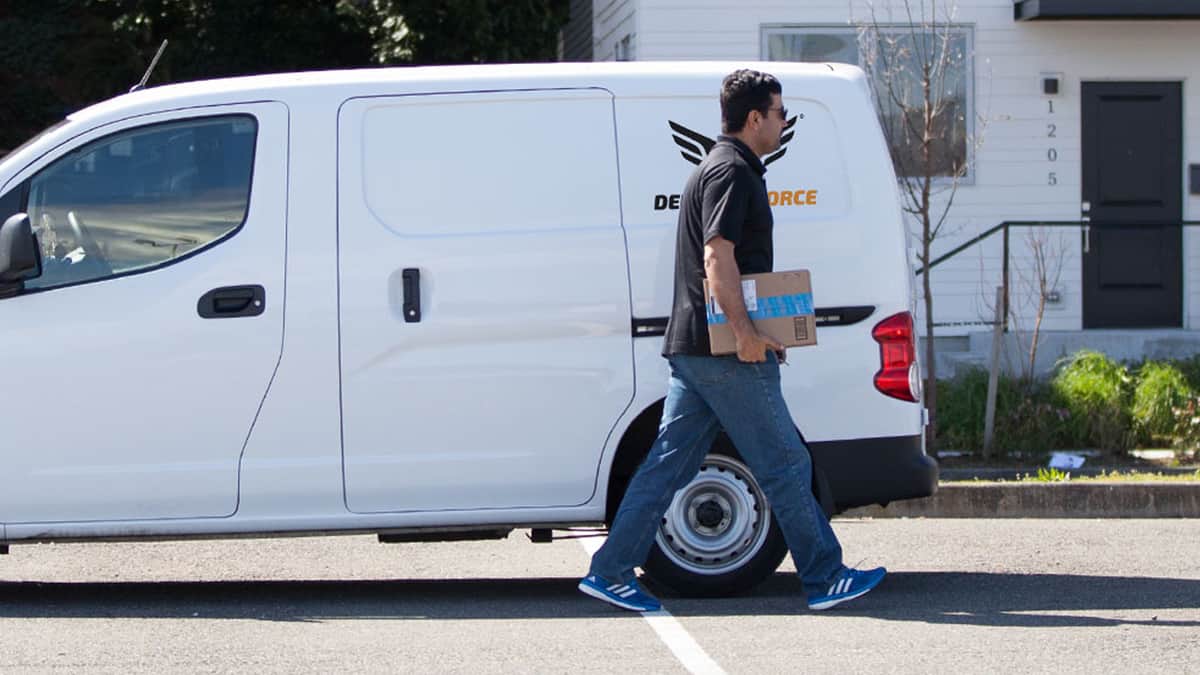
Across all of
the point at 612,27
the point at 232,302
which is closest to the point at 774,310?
the point at 232,302

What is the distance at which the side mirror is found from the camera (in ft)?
22.5

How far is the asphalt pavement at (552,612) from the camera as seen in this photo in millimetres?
5984

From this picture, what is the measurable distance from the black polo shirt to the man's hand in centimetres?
15

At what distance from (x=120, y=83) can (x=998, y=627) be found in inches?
530

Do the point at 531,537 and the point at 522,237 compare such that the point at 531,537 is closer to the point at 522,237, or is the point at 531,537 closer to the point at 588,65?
the point at 522,237

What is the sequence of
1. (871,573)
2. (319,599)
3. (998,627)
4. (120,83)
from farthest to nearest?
1. (120,83)
2. (319,599)
3. (871,573)
4. (998,627)

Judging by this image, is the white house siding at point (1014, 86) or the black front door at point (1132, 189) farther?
the black front door at point (1132, 189)

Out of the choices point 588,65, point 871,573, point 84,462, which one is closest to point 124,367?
point 84,462

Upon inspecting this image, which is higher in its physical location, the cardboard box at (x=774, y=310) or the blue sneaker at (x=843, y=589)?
the cardboard box at (x=774, y=310)

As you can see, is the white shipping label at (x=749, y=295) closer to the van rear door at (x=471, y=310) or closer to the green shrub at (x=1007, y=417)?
the van rear door at (x=471, y=310)

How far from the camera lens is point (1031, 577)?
7.80 m

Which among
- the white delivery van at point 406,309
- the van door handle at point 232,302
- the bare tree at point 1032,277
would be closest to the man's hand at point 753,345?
the white delivery van at point 406,309

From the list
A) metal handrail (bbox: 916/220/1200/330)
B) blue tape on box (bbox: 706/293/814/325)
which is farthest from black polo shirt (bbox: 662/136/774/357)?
metal handrail (bbox: 916/220/1200/330)

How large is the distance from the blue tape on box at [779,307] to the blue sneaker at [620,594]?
3.60ft
